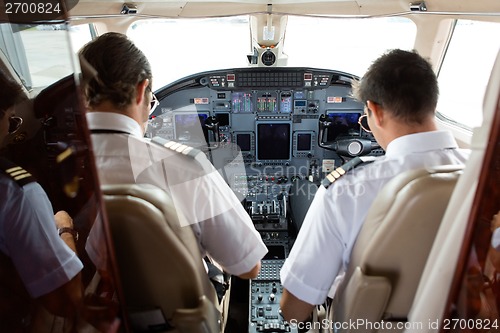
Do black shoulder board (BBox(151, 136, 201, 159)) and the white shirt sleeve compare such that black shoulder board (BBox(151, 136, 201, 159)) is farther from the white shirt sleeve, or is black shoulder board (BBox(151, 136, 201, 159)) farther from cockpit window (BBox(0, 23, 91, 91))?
the white shirt sleeve

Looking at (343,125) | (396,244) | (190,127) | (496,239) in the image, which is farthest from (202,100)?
(496,239)

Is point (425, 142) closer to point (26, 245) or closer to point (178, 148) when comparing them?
point (178, 148)

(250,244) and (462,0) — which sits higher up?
(462,0)

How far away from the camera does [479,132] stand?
70 cm

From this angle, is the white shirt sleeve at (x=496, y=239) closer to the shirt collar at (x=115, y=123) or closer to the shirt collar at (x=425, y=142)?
the shirt collar at (x=425, y=142)

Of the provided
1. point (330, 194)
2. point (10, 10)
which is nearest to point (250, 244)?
point (330, 194)

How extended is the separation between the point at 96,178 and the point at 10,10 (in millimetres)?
323

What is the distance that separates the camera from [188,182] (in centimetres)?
119

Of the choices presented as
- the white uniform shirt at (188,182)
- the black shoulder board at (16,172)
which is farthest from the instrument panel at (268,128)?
the black shoulder board at (16,172)

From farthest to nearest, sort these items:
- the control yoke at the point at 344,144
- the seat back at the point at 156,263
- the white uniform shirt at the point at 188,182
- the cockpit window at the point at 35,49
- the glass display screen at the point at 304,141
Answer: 1. the glass display screen at the point at 304,141
2. the control yoke at the point at 344,144
3. the white uniform shirt at the point at 188,182
4. the seat back at the point at 156,263
5. the cockpit window at the point at 35,49

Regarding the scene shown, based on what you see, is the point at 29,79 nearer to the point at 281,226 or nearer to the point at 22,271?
the point at 22,271

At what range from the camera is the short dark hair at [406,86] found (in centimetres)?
115

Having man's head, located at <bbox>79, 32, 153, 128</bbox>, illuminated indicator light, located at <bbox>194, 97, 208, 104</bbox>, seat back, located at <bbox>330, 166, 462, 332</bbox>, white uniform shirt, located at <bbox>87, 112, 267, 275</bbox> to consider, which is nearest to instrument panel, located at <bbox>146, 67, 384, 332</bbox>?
illuminated indicator light, located at <bbox>194, 97, 208, 104</bbox>

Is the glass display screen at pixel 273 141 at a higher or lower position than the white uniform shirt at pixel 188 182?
lower
